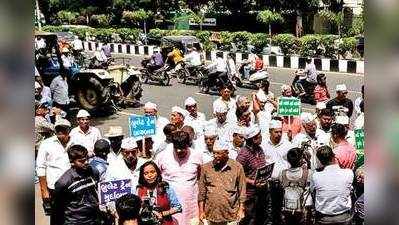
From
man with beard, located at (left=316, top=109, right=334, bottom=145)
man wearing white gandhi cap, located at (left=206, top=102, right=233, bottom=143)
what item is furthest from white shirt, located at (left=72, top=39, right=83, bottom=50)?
man with beard, located at (left=316, top=109, right=334, bottom=145)

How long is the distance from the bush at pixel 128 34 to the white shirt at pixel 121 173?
3.94 ft

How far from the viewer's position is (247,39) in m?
5.50

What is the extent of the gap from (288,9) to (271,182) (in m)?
1.43

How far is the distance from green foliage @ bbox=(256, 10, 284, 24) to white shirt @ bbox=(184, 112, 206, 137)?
95cm

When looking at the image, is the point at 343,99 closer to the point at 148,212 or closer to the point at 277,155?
the point at 277,155

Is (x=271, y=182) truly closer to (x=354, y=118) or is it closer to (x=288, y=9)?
(x=354, y=118)

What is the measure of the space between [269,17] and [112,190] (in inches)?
78.0

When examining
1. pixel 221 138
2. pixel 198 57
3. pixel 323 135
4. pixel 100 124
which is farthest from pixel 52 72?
pixel 323 135

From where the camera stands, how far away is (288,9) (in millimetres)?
5223

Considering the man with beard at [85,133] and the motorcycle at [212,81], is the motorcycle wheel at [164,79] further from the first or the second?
the man with beard at [85,133]

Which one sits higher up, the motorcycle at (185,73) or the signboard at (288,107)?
the motorcycle at (185,73)

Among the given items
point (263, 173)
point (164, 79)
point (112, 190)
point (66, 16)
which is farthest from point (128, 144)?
point (66, 16)

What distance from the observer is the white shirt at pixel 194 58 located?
5523 millimetres

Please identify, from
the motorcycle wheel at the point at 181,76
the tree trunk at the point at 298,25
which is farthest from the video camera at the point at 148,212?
the tree trunk at the point at 298,25
